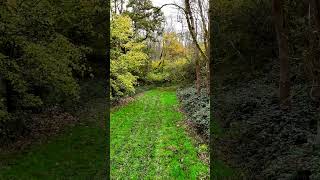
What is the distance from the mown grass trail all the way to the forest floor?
64cm

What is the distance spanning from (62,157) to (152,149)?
3.34 meters

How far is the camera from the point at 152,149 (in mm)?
15156

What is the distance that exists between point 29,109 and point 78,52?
6.32 m

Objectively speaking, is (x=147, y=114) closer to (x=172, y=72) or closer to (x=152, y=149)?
(x=152, y=149)

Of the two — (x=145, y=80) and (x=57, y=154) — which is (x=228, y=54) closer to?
(x=57, y=154)

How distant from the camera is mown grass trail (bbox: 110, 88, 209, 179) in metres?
12.0

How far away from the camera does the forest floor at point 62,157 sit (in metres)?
12.2

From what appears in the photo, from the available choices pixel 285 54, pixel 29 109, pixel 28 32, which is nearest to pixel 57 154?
Result: pixel 28 32

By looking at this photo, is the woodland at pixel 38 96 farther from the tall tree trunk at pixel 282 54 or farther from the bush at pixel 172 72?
the bush at pixel 172 72

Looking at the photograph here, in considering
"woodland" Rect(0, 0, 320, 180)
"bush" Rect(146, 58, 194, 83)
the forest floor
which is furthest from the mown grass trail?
"bush" Rect(146, 58, 194, 83)

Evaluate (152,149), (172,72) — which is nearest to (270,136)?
(152,149)

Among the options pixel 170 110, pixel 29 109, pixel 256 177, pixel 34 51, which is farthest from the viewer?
pixel 170 110

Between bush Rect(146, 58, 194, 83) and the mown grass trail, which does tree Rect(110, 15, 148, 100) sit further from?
bush Rect(146, 58, 194, 83)

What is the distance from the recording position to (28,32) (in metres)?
14.4
